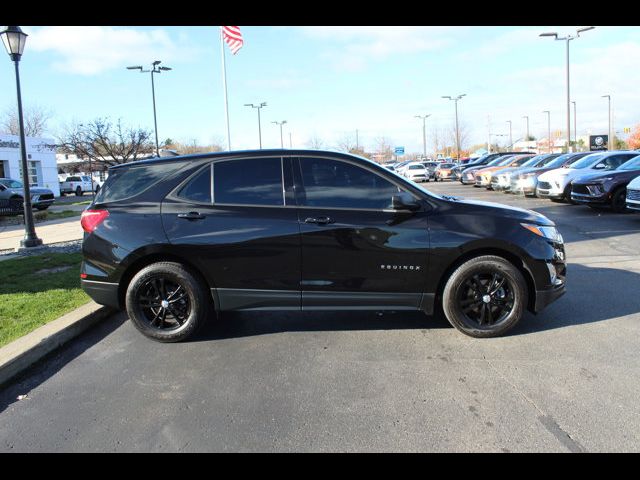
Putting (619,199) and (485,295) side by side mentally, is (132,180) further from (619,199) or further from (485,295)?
(619,199)

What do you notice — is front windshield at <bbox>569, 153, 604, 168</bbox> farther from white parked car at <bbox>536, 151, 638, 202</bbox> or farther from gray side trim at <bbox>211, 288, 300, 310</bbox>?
gray side trim at <bbox>211, 288, 300, 310</bbox>

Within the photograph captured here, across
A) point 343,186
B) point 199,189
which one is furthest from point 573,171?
point 199,189

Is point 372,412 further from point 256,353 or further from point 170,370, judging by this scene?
point 170,370

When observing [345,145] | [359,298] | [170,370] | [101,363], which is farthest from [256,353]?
[345,145]

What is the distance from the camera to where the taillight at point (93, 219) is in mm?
4773

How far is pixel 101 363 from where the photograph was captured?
4.39 metres

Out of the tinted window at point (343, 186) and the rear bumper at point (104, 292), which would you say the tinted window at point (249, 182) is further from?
the rear bumper at point (104, 292)

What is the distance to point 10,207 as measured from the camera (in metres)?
17.2

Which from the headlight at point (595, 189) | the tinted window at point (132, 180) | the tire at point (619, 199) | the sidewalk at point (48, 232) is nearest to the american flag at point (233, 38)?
the sidewalk at point (48, 232)

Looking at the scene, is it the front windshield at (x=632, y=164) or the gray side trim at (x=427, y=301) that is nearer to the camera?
the gray side trim at (x=427, y=301)

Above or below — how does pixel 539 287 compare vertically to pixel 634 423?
above

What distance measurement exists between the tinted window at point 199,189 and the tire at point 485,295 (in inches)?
97.2

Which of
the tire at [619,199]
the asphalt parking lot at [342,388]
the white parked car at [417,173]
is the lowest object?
the asphalt parking lot at [342,388]

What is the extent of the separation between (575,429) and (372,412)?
1.27m
